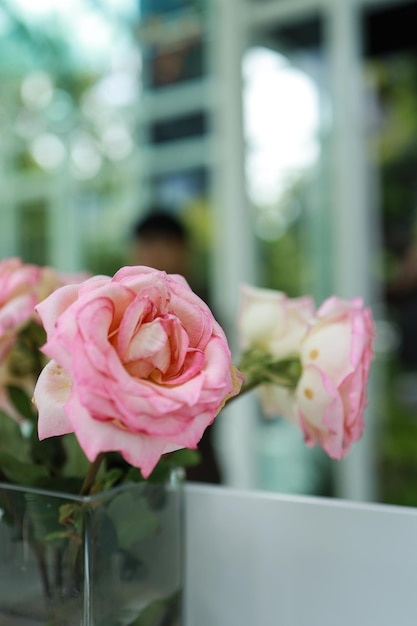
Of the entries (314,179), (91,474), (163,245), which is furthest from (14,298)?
(314,179)

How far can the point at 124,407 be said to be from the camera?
34 centimetres

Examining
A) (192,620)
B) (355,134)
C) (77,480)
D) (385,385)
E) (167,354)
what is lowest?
(385,385)

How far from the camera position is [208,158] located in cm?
446

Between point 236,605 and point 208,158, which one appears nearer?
point 236,605

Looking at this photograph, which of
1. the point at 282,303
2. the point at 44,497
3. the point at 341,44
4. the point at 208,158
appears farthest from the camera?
the point at 208,158

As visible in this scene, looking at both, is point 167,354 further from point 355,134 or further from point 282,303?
point 355,134

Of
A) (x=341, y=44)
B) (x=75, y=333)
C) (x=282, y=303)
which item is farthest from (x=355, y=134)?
(x=75, y=333)

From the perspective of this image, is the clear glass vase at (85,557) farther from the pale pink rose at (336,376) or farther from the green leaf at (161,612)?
the pale pink rose at (336,376)

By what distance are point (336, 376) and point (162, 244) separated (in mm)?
2051

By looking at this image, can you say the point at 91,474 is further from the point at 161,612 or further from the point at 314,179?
the point at 314,179

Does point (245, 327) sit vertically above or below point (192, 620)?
above

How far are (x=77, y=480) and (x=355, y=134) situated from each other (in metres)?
2.99

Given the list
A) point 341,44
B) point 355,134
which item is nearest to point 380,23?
→ point 341,44

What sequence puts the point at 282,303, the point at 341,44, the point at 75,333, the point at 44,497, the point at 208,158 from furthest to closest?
the point at 208,158, the point at 341,44, the point at 282,303, the point at 44,497, the point at 75,333
